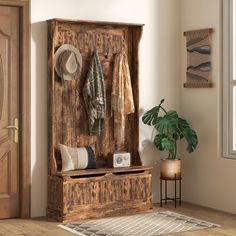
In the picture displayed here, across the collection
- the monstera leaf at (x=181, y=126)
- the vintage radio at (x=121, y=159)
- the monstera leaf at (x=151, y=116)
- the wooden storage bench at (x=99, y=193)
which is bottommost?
the wooden storage bench at (x=99, y=193)

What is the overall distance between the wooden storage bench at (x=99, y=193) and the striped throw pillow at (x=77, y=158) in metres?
0.11

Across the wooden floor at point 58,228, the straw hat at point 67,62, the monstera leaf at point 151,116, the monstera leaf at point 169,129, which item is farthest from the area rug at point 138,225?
the straw hat at point 67,62

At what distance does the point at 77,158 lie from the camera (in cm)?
658

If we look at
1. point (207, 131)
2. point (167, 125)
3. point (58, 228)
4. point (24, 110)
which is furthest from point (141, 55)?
point (58, 228)

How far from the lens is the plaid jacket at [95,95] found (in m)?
6.72

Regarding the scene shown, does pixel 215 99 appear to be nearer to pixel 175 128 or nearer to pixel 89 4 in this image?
pixel 175 128

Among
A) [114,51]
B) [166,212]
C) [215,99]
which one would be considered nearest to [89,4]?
[114,51]

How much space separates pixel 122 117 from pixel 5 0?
175 cm

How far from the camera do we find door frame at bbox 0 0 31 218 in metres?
6.52

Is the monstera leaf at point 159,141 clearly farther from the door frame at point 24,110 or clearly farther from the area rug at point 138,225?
the door frame at point 24,110

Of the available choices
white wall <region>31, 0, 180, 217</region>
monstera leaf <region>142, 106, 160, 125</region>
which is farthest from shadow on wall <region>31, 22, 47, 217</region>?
monstera leaf <region>142, 106, 160, 125</region>

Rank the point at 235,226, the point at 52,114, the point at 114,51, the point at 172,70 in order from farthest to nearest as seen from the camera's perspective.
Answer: the point at 172,70, the point at 114,51, the point at 52,114, the point at 235,226

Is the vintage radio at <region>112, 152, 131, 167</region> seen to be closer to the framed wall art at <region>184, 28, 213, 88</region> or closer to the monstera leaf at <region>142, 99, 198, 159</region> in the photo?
the monstera leaf at <region>142, 99, 198, 159</region>

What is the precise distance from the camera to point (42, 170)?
667cm
